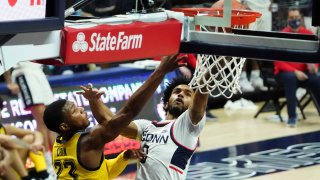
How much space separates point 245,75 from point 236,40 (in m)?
8.76

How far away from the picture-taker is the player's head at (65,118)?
212 inches

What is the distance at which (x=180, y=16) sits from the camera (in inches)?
183

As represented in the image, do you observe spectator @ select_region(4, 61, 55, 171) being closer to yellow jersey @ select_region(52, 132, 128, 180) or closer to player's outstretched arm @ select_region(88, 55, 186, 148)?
yellow jersey @ select_region(52, 132, 128, 180)

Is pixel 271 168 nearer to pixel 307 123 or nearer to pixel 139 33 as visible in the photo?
pixel 307 123

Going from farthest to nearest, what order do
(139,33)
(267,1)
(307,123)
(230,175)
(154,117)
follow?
1. (307,123)
2. (154,117)
3. (230,175)
4. (267,1)
5. (139,33)

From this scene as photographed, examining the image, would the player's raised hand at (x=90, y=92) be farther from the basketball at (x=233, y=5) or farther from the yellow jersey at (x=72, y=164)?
the basketball at (x=233, y=5)

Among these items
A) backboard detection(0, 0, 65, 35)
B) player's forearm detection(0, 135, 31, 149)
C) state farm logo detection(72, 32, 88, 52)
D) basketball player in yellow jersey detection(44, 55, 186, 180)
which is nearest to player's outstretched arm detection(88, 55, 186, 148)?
basketball player in yellow jersey detection(44, 55, 186, 180)

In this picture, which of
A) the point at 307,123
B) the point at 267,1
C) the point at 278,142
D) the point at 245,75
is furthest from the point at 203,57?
the point at 245,75

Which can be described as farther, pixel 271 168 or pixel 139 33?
pixel 271 168

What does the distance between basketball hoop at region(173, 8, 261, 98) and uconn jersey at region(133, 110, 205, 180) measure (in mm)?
410

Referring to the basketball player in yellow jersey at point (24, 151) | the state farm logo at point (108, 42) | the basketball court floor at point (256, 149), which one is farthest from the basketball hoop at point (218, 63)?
the basketball court floor at point (256, 149)

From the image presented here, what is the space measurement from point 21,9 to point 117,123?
1.42m

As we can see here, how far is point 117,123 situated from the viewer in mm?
5164

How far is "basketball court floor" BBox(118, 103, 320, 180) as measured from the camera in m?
9.05
